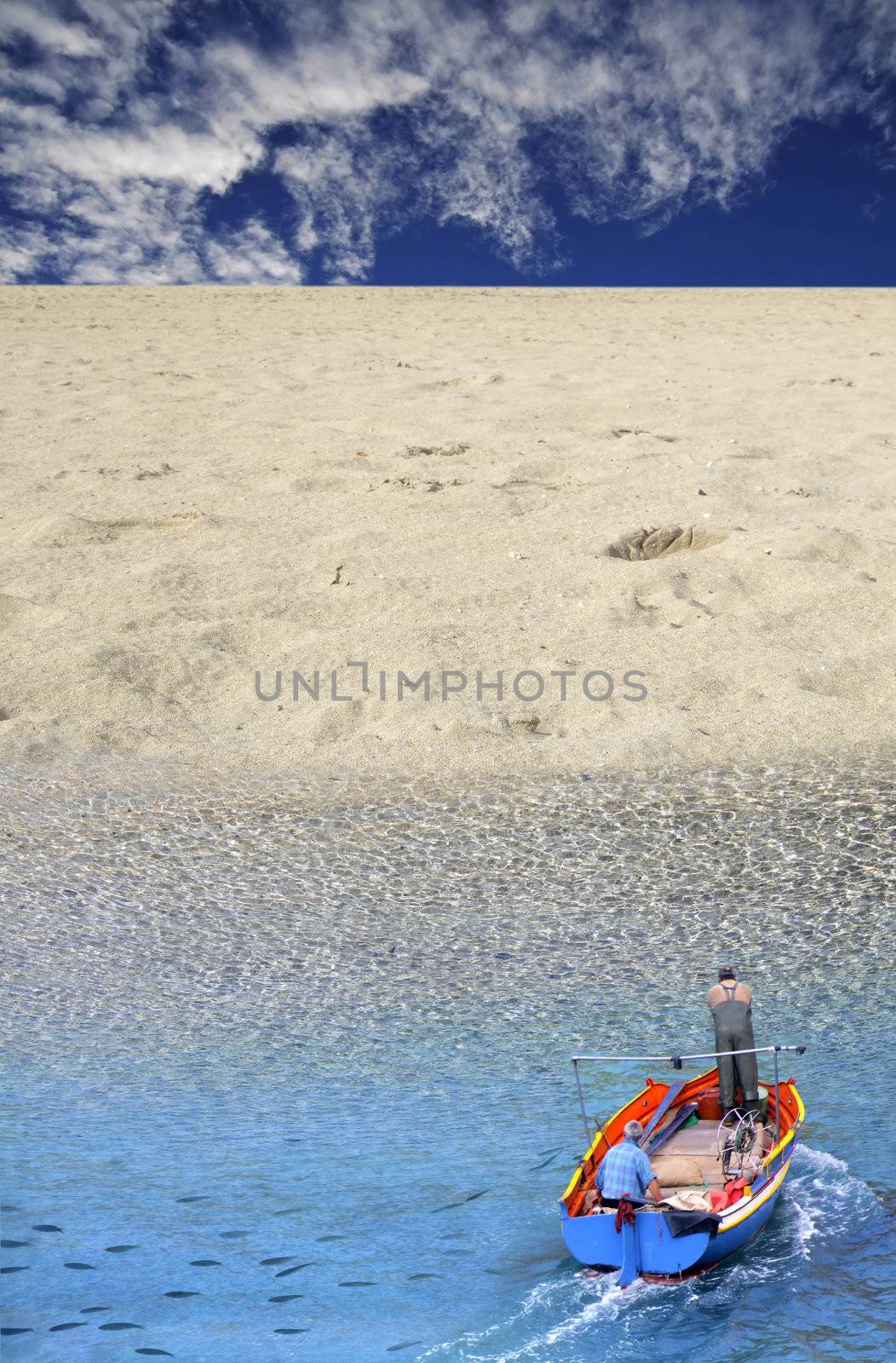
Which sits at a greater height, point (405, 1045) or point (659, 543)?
point (659, 543)

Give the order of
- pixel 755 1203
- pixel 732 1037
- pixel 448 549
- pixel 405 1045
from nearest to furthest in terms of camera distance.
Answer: pixel 755 1203
pixel 732 1037
pixel 405 1045
pixel 448 549

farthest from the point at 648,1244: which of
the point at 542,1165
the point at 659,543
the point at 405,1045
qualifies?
the point at 659,543

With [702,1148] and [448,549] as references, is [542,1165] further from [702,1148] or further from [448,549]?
[448,549]

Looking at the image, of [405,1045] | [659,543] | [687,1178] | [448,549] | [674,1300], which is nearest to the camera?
[674,1300]

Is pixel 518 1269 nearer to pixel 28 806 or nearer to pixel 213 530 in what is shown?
pixel 28 806

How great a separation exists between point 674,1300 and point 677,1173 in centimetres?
112

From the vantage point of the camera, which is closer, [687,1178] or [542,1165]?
[542,1165]

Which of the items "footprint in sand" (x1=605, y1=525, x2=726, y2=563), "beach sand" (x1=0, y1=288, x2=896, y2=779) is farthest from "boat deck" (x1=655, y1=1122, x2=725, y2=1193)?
"footprint in sand" (x1=605, y1=525, x2=726, y2=563)

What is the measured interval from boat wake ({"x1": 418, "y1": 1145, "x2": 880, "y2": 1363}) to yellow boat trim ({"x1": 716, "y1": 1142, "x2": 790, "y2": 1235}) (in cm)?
30

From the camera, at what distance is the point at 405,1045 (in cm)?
850

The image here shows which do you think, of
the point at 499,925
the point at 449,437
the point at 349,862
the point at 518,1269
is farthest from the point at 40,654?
the point at 518,1269

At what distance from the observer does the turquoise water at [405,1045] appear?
250 inches

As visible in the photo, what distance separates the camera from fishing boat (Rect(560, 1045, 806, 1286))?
6590mm

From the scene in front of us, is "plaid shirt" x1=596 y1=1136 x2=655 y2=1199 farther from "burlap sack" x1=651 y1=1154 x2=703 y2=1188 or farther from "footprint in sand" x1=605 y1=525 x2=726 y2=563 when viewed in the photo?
"footprint in sand" x1=605 y1=525 x2=726 y2=563
